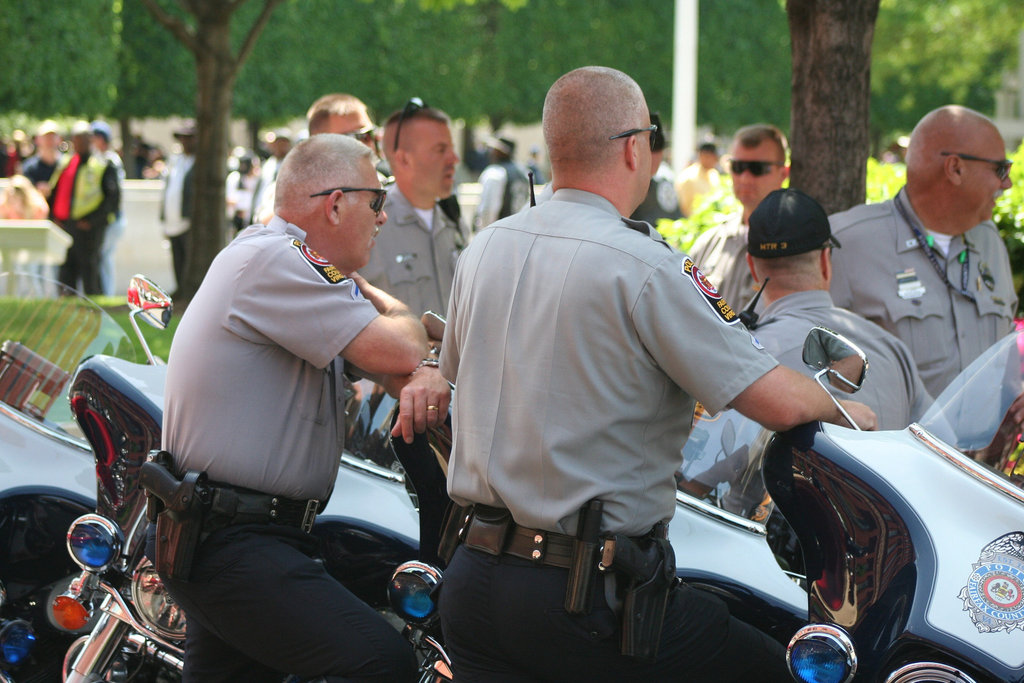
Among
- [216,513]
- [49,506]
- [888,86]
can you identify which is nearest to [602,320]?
[216,513]

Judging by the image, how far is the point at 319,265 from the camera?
3023 mm

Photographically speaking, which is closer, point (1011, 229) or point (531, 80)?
point (1011, 229)

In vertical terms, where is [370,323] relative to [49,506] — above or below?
above

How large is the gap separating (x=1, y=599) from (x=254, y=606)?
1.22m

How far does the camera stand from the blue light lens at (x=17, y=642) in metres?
3.73

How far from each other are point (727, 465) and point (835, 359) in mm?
759

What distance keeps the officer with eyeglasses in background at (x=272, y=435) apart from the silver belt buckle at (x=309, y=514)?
0.03 meters

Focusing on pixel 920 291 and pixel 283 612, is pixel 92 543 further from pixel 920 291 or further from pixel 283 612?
pixel 920 291

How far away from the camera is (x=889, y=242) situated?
15.2 ft

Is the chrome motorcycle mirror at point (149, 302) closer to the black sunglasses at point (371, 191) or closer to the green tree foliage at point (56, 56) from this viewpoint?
the black sunglasses at point (371, 191)

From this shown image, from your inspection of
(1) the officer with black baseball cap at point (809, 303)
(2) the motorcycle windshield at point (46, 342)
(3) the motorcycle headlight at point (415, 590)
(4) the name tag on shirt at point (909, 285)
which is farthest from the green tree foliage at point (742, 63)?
(3) the motorcycle headlight at point (415, 590)

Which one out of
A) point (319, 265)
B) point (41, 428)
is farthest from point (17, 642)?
point (319, 265)

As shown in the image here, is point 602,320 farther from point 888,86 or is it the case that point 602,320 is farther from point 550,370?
point 888,86

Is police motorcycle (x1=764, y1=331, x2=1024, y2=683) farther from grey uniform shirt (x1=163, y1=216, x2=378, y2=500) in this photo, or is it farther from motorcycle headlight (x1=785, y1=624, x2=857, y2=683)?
grey uniform shirt (x1=163, y1=216, x2=378, y2=500)
